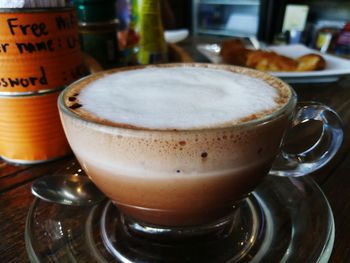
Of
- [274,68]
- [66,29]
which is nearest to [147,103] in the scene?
[66,29]

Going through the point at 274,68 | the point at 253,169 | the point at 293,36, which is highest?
the point at 253,169

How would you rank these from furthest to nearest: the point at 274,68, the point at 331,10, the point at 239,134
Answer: the point at 331,10 < the point at 274,68 < the point at 239,134

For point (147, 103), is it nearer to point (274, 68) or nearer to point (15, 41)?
point (15, 41)

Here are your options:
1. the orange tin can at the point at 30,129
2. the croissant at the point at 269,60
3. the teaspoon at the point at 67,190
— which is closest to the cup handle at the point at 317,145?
the teaspoon at the point at 67,190

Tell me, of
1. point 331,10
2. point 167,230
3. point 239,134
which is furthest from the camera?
point 331,10

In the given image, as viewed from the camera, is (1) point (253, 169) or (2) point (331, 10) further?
(2) point (331, 10)

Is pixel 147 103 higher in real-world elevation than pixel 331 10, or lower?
higher

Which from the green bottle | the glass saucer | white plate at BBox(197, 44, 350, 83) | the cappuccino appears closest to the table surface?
the glass saucer
